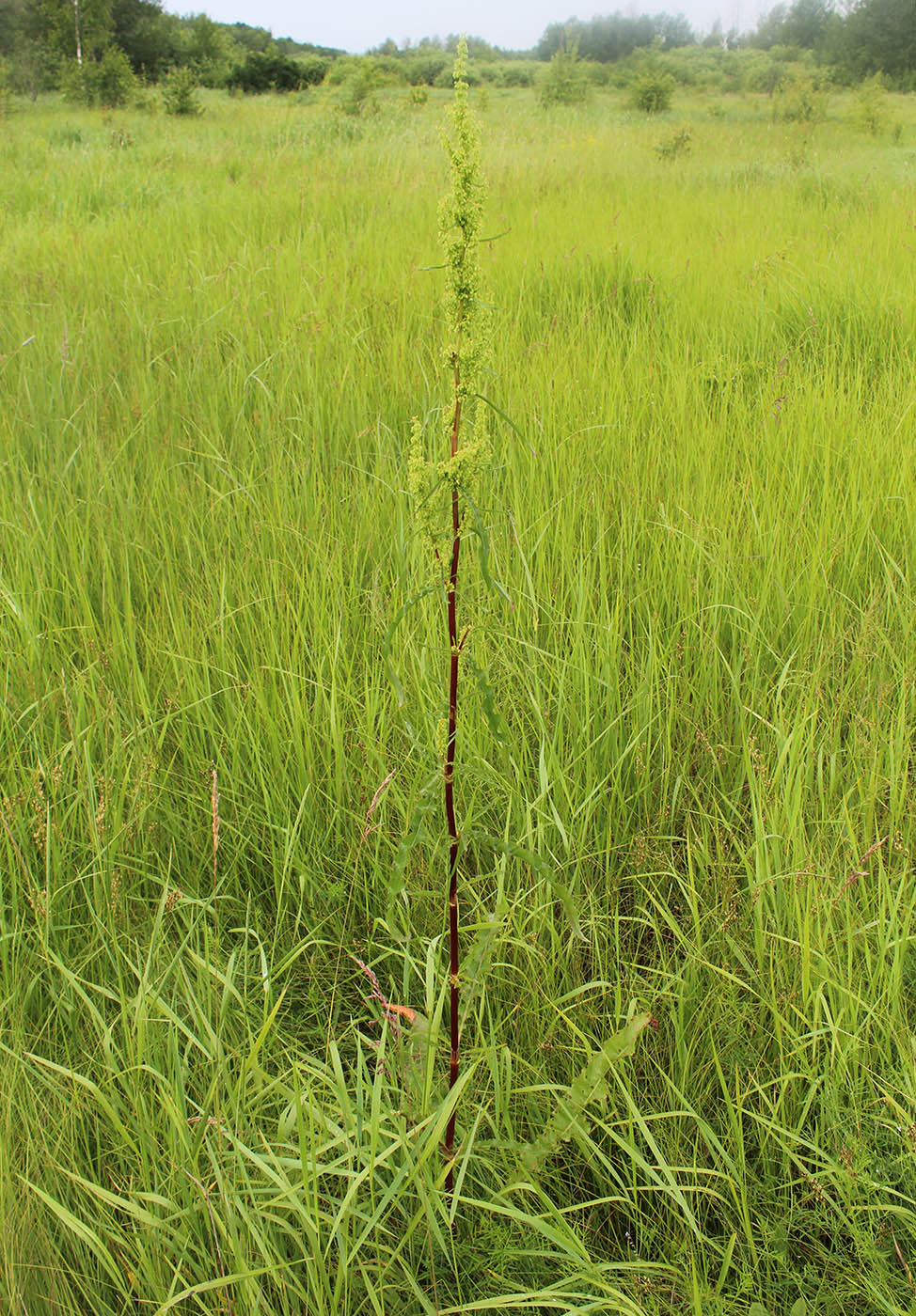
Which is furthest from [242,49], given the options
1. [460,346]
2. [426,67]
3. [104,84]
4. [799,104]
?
[460,346]

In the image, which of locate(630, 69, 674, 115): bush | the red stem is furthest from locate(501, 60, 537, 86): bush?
the red stem

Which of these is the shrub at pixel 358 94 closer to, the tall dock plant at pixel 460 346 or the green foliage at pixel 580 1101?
the tall dock plant at pixel 460 346

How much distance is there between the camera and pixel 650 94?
18719 mm

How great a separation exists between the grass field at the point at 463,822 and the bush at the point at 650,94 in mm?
19470

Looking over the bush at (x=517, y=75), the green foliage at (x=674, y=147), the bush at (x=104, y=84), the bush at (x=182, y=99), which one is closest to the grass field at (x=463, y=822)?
the green foliage at (x=674, y=147)

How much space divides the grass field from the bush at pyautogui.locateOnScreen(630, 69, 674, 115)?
19470mm

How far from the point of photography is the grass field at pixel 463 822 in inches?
37.8

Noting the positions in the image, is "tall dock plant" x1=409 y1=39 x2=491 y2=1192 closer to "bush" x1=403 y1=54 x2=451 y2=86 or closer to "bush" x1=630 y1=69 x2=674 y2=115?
"bush" x1=630 y1=69 x2=674 y2=115

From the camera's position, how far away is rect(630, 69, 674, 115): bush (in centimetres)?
1861

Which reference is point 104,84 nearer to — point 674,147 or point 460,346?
point 674,147

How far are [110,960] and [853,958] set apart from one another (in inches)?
47.3

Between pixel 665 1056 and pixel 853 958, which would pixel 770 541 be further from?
pixel 665 1056

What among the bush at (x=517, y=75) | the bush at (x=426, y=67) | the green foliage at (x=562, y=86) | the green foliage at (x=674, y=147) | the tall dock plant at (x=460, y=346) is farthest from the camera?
the bush at (x=517, y=75)

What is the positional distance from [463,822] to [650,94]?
2264 cm
